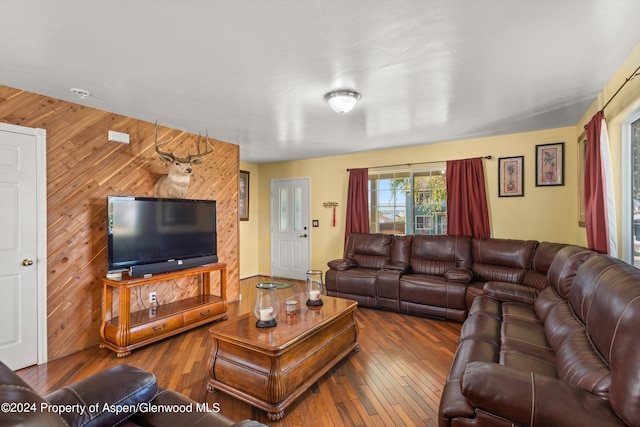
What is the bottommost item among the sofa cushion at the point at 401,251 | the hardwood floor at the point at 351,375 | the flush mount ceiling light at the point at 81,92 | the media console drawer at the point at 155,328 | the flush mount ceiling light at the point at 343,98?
the hardwood floor at the point at 351,375

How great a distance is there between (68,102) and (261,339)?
117 inches

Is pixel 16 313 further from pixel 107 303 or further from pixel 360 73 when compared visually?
pixel 360 73

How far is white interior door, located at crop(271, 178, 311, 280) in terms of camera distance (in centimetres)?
634

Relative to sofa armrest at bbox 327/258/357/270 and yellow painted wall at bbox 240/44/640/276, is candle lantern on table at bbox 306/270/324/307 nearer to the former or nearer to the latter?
sofa armrest at bbox 327/258/357/270

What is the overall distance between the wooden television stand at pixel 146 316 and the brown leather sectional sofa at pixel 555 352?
9.20 feet

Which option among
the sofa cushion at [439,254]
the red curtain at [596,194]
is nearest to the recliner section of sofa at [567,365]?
the red curtain at [596,194]

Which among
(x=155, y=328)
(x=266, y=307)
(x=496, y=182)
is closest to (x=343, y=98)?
(x=266, y=307)

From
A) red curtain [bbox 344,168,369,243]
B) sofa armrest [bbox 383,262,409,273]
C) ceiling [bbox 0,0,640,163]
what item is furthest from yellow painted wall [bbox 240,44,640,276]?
sofa armrest [bbox 383,262,409,273]

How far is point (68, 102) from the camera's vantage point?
120 inches

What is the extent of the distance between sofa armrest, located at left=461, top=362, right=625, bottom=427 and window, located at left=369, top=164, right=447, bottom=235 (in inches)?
150

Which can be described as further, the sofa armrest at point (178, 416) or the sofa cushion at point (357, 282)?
the sofa cushion at point (357, 282)

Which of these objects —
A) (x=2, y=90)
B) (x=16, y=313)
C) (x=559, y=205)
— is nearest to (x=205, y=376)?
(x=16, y=313)

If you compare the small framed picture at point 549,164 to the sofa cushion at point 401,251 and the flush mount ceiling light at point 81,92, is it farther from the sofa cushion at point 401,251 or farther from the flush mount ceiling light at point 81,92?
the flush mount ceiling light at point 81,92

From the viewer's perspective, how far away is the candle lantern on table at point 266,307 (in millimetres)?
2361
